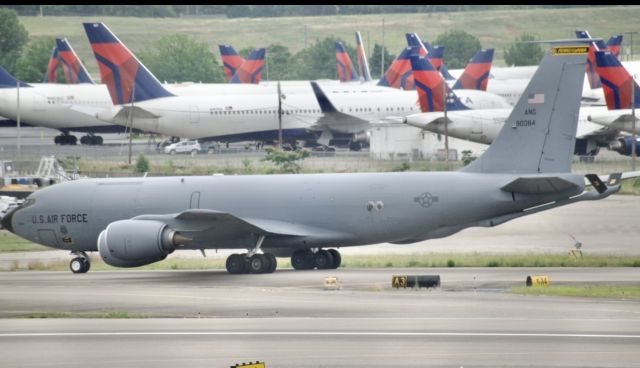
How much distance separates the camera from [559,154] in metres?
29.1

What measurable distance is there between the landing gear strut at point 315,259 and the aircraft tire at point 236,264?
5.72 feet

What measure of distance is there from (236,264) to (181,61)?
104 meters

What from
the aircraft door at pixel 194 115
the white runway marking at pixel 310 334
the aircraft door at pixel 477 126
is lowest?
the white runway marking at pixel 310 334

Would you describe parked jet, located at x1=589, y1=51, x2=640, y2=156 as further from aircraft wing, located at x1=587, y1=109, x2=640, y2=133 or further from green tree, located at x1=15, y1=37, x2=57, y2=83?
green tree, located at x1=15, y1=37, x2=57, y2=83

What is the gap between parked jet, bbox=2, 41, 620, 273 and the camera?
29094 millimetres

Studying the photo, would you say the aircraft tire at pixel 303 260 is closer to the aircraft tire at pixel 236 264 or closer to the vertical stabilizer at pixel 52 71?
the aircraft tire at pixel 236 264

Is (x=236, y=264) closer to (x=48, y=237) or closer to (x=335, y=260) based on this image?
(x=335, y=260)

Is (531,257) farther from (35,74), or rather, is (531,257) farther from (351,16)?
(351,16)

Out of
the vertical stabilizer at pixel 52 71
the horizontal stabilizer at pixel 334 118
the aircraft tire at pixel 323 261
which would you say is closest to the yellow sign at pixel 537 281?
the aircraft tire at pixel 323 261

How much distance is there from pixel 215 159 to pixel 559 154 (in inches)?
1588

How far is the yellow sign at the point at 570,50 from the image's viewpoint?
29.0m

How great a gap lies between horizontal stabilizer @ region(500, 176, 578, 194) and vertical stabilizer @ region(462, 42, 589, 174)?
0.79 meters

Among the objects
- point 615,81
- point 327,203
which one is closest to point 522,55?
point 615,81

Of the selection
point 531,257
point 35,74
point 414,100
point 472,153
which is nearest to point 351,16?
point 35,74
